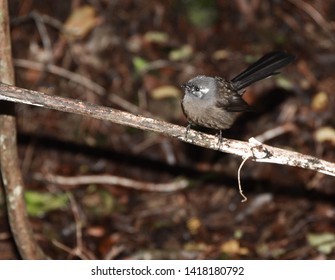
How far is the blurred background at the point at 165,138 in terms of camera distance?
723cm

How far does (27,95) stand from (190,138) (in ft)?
4.94

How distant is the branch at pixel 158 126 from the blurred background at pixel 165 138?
2059 millimetres

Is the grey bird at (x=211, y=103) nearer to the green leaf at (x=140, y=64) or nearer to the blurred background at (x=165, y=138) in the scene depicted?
the blurred background at (x=165, y=138)

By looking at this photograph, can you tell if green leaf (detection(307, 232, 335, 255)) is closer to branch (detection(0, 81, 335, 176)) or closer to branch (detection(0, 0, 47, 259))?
branch (detection(0, 81, 335, 176))

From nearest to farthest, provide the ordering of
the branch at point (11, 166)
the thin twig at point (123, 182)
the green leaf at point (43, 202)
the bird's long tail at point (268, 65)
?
the branch at point (11, 166), the bird's long tail at point (268, 65), the green leaf at point (43, 202), the thin twig at point (123, 182)

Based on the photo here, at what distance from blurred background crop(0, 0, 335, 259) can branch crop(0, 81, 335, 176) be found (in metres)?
2.06

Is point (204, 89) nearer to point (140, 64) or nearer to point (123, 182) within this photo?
point (123, 182)

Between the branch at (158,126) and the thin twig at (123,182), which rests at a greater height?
the thin twig at (123,182)

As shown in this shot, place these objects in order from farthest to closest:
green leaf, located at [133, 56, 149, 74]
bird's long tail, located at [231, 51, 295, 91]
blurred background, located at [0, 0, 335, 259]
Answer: green leaf, located at [133, 56, 149, 74], blurred background, located at [0, 0, 335, 259], bird's long tail, located at [231, 51, 295, 91]

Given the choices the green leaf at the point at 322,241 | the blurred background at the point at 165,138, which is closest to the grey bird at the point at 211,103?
the blurred background at the point at 165,138

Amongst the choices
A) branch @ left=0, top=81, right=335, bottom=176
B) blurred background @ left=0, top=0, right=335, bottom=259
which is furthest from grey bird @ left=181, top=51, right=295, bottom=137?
blurred background @ left=0, top=0, right=335, bottom=259

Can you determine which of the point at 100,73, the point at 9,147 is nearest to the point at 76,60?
the point at 100,73

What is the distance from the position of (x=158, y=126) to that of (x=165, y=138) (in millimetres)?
3584

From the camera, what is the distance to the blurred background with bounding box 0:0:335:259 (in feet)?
23.7
